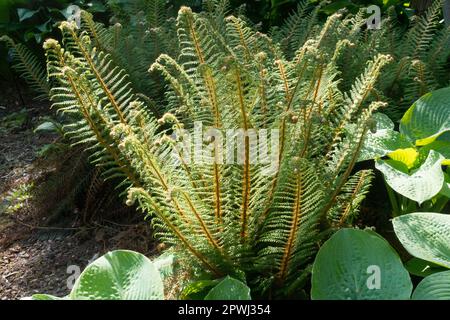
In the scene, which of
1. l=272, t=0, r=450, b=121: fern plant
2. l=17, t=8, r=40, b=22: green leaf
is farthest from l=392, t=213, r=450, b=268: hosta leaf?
l=17, t=8, r=40, b=22: green leaf

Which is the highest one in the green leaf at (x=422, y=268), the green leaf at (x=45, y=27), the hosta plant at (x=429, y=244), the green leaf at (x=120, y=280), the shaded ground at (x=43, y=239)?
the green leaf at (x=45, y=27)

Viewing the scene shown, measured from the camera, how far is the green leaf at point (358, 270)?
1.29 m

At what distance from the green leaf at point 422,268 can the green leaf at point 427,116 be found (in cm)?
39

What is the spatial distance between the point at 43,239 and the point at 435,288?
1.37 metres

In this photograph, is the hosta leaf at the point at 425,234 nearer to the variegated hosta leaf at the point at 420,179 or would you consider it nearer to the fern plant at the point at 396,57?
the variegated hosta leaf at the point at 420,179

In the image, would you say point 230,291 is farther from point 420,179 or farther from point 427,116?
point 427,116

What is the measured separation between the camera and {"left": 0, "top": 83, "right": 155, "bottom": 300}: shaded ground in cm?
183

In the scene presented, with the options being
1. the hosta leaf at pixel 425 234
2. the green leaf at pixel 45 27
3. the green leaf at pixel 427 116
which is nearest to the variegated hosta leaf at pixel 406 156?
the green leaf at pixel 427 116

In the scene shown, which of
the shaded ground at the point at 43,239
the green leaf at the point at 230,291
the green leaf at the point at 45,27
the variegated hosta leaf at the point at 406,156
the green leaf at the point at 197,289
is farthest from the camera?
the green leaf at the point at 45,27

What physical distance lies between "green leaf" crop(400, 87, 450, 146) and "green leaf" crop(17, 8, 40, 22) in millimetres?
2177
